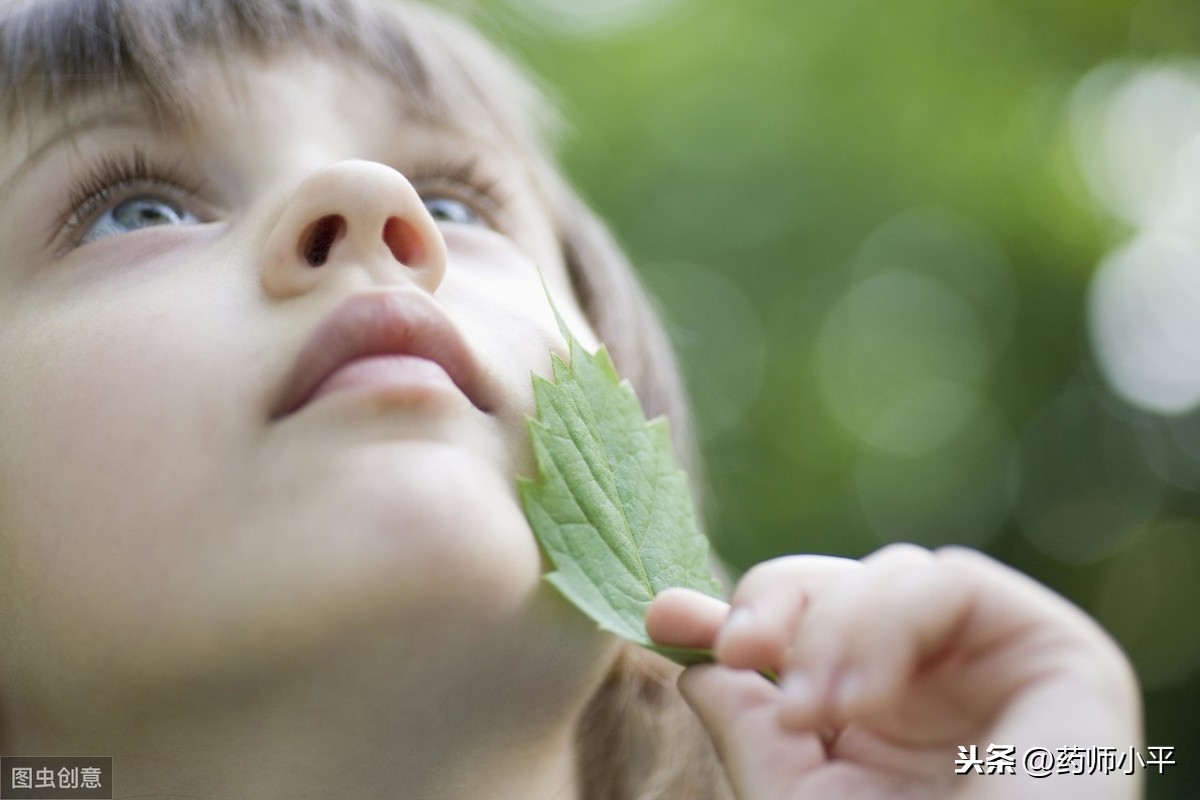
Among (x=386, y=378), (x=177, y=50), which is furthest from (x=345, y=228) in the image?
(x=177, y=50)

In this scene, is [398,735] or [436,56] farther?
Result: [436,56]

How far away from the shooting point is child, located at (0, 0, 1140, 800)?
2.27 feet

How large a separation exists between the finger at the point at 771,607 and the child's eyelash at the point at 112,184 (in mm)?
650

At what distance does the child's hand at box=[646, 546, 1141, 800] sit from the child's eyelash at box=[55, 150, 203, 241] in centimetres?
63

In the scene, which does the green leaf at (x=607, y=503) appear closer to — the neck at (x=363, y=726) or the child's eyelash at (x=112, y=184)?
the neck at (x=363, y=726)

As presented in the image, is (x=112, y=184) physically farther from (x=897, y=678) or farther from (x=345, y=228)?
(x=897, y=678)

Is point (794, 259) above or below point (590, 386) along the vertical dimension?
above

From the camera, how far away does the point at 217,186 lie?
0.93m

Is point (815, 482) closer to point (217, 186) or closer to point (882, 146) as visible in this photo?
point (882, 146)

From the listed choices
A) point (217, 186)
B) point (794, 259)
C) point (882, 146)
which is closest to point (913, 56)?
point (882, 146)

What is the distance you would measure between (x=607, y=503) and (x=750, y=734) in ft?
0.68

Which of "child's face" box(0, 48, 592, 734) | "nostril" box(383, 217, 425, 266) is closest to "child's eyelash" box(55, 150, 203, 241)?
"child's face" box(0, 48, 592, 734)

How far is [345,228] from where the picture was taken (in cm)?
80

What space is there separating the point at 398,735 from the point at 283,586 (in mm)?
202
